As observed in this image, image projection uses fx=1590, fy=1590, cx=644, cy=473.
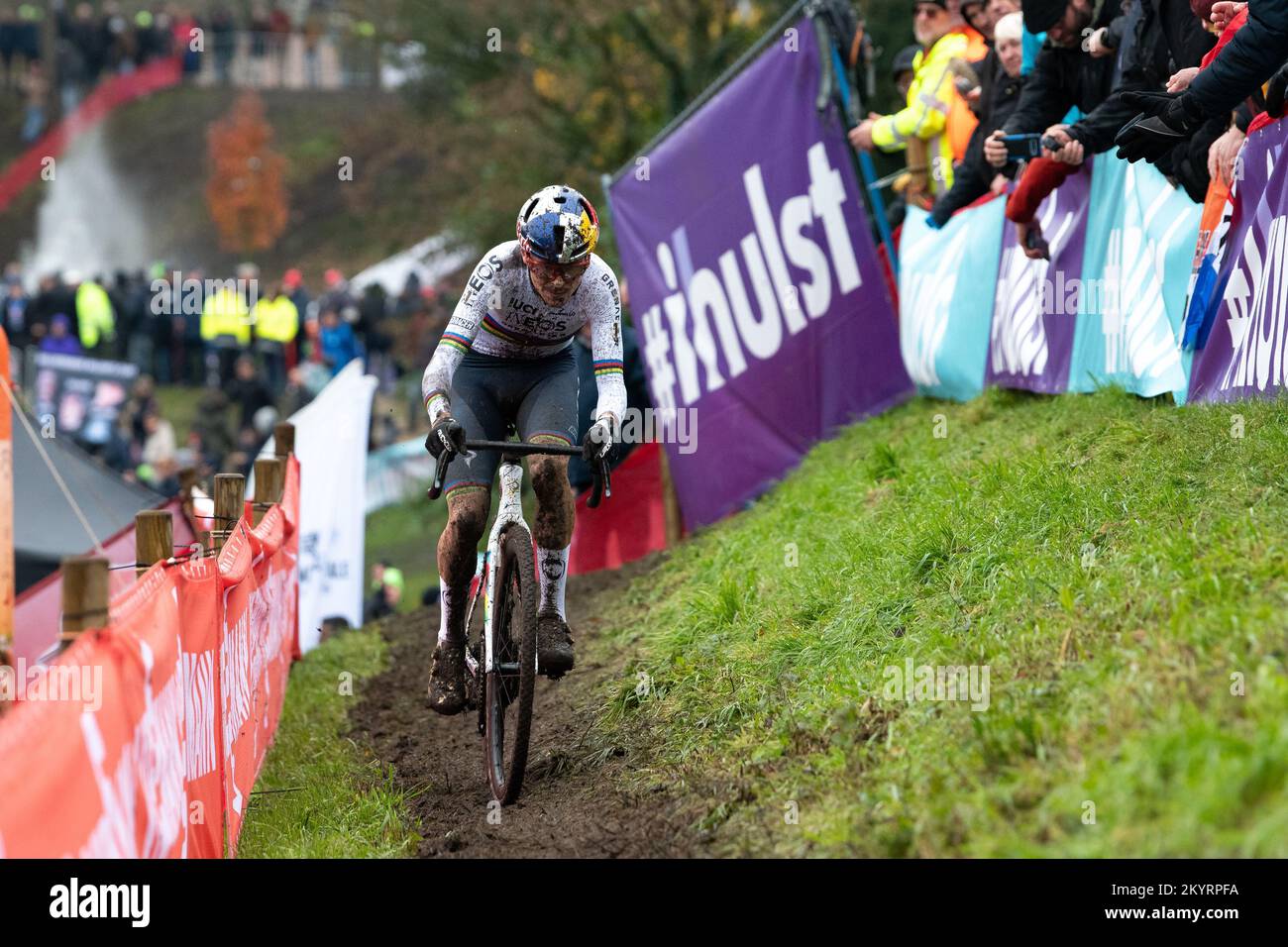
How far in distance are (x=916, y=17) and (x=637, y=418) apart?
390 cm

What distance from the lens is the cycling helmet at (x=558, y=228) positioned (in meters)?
6.89

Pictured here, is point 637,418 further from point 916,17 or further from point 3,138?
point 3,138

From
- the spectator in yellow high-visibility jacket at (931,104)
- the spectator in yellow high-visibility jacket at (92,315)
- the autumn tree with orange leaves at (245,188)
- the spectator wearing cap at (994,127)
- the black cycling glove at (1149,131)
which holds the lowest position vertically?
the black cycling glove at (1149,131)

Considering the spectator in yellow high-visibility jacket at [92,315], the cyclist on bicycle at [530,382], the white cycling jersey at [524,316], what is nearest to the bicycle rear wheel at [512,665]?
the cyclist on bicycle at [530,382]

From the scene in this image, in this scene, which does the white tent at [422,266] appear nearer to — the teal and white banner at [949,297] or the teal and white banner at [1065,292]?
the teal and white banner at [949,297]

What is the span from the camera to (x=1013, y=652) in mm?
5664

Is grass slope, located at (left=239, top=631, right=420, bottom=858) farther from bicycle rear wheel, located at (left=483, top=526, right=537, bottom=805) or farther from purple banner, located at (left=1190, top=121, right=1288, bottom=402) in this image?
purple banner, located at (left=1190, top=121, right=1288, bottom=402)

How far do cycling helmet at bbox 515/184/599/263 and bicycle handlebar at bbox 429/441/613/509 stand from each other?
2.71ft

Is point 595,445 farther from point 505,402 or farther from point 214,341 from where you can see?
point 214,341

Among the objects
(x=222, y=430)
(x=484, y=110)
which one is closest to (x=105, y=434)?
(x=222, y=430)

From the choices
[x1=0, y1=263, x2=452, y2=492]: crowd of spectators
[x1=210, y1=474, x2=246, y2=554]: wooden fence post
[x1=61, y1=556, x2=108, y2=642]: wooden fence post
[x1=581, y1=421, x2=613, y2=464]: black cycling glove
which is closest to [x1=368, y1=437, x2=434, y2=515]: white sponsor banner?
[x1=0, y1=263, x2=452, y2=492]: crowd of spectators

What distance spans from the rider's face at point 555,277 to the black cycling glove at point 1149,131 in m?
2.73

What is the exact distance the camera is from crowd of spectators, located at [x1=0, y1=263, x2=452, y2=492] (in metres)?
24.8

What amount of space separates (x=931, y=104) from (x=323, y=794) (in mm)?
6496
